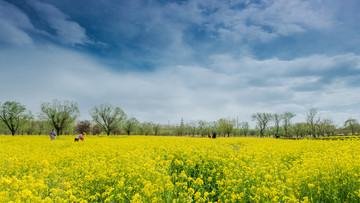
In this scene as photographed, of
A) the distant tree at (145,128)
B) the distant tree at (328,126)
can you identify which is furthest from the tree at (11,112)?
the distant tree at (328,126)

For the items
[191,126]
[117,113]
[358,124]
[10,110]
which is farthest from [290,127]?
[10,110]

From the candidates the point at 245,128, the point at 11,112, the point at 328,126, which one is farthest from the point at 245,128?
the point at 11,112

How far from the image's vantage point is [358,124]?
9119 cm

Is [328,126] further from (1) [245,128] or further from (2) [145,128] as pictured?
(2) [145,128]

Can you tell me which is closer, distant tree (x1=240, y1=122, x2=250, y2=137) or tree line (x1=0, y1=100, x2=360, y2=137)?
tree line (x1=0, y1=100, x2=360, y2=137)

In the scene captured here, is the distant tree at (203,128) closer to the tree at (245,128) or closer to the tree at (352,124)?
the tree at (245,128)

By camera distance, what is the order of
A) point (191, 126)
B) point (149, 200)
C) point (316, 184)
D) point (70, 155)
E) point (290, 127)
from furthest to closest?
point (191, 126) < point (290, 127) < point (70, 155) < point (316, 184) < point (149, 200)

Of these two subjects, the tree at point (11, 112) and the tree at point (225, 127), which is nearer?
the tree at point (11, 112)

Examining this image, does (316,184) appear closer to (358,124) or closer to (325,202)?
(325,202)

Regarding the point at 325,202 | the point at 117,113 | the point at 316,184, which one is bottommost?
the point at 325,202

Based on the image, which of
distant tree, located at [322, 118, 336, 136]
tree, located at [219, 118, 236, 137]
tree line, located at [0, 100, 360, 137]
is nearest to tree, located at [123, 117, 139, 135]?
tree line, located at [0, 100, 360, 137]

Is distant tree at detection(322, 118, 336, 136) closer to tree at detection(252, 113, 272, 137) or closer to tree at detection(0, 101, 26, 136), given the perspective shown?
tree at detection(252, 113, 272, 137)

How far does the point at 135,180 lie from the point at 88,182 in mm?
2158

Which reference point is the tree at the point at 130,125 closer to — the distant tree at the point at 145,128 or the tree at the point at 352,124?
the distant tree at the point at 145,128
